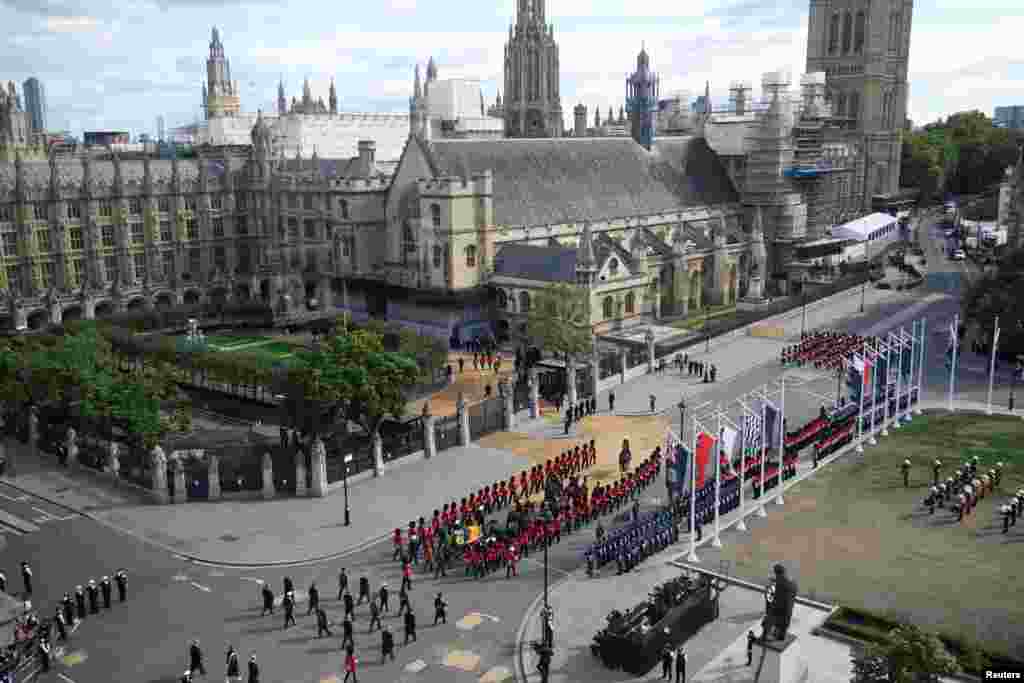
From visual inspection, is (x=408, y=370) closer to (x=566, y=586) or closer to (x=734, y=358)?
(x=566, y=586)

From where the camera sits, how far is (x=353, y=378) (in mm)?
42156

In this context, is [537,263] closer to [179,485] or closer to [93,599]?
[179,485]

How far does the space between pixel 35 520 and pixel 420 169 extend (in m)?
44.1

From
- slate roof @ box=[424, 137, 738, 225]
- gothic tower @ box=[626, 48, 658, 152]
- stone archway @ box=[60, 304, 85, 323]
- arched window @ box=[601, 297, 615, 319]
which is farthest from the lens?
gothic tower @ box=[626, 48, 658, 152]

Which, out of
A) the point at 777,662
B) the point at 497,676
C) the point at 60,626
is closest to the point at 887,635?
the point at 777,662

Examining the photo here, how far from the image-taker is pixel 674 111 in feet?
391

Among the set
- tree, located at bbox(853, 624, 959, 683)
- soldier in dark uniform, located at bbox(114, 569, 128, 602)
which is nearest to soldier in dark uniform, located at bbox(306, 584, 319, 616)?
soldier in dark uniform, located at bbox(114, 569, 128, 602)

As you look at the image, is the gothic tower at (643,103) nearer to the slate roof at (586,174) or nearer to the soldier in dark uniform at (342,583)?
the slate roof at (586,174)

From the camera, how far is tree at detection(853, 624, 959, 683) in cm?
2030

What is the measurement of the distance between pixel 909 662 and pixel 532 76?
113716 mm

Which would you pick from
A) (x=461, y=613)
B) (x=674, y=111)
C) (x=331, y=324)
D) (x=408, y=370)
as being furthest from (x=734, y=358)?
(x=674, y=111)

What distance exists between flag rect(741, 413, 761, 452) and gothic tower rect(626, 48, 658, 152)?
5941 cm

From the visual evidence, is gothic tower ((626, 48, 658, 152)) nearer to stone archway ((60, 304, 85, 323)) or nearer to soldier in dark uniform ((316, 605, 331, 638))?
stone archway ((60, 304, 85, 323))


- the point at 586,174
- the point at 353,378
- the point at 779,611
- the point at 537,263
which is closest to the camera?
the point at 779,611
